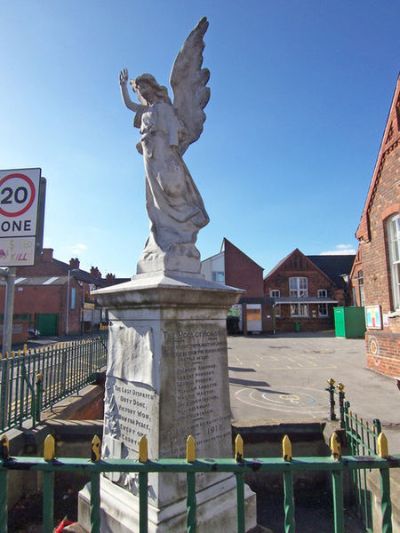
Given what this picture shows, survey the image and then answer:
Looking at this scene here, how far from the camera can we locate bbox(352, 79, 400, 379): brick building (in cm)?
1033

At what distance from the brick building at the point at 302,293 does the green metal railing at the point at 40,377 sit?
2832 centimetres

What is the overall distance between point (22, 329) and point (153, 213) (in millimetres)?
25267

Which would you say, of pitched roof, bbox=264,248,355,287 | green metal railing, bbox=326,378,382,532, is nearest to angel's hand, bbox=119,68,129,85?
green metal railing, bbox=326,378,382,532

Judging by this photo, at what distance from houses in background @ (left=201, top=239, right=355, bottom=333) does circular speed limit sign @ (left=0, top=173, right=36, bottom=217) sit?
2927 cm

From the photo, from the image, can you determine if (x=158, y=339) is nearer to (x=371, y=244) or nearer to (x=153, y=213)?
(x=153, y=213)

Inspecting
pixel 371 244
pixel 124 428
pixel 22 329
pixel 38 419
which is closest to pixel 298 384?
pixel 371 244

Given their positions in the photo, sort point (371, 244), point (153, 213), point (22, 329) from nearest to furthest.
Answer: point (153, 213) → point (371, 244) → point (22, 329)

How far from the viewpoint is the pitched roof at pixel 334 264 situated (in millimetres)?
41519

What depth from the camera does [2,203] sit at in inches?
210

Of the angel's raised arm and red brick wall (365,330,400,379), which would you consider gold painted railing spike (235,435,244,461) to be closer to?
the angel's raised arm

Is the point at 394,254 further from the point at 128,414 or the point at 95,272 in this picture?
the point at 95,272

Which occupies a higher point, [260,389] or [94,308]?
[94,308]

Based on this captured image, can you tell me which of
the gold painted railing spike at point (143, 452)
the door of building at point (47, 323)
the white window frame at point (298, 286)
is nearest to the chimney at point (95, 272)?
the door of building at point (47, 323)

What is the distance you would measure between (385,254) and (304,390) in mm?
5117
